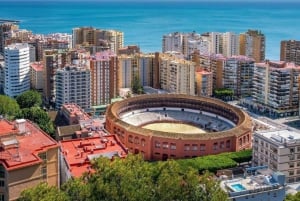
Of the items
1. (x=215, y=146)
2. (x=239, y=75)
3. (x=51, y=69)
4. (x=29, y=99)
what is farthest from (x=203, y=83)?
(x=215, y=146)

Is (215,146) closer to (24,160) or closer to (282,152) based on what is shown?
(282,152)

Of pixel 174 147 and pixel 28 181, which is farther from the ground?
pixel 28 181

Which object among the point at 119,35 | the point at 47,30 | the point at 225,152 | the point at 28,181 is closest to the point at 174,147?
the point at 225,152

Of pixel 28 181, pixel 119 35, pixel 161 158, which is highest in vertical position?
pixel 119 35

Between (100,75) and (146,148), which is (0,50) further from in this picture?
(146,148)

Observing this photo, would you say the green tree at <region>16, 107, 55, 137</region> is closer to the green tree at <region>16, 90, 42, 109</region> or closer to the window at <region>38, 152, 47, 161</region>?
the green tree at <region>16, 90, 42, 109</region>

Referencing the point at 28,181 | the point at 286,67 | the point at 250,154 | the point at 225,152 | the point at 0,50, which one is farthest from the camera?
the point at 0,50
